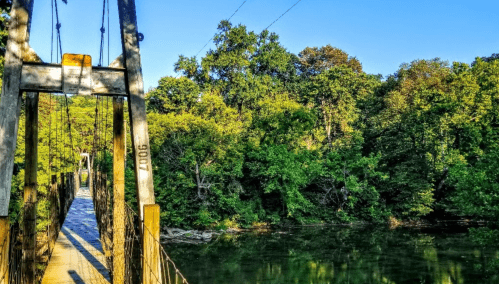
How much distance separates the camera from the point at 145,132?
276 centimetres

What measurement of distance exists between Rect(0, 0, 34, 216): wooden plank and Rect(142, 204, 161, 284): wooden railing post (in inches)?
35.2

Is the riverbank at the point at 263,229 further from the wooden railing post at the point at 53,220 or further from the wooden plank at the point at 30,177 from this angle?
the wooden plank at the point at 30,177

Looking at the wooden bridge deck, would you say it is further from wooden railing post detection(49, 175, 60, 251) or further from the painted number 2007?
the painted number 2007

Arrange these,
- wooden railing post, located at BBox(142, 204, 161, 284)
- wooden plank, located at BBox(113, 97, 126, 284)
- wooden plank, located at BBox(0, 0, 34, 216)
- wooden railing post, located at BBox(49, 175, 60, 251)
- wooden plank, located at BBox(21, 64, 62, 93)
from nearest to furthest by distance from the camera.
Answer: wooden railing post, located at BBox(142, 204, 161, 284) → wooden plank, located at BBox(0, 0, 34, 216) → wooden plank, located at BBox(21, 64, 62, 93) → wooden plank, located at BBox(113, 97, 126, 284) → wooden railing post, located at BBox(49, 175, 60, 251)

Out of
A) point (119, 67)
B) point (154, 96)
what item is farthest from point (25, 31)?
point (154, 96)

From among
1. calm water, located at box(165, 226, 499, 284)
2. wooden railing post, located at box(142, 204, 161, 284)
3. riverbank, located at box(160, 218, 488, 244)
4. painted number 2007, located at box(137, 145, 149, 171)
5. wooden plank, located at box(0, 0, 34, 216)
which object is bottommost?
calm water, located at box(165, 226, 499, 284)

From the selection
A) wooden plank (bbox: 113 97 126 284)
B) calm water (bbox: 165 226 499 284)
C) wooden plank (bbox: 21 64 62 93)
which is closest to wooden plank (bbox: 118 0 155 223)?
wooden plank (bbox: 21 64 62 93)

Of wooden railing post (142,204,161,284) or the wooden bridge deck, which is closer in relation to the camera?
wooden railing post (142,204,161,284)

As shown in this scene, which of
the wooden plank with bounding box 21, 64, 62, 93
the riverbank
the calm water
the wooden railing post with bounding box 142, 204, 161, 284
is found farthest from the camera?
the riverbank

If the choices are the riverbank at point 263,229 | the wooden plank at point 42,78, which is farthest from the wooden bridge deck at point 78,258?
the riverbank at point 263,229

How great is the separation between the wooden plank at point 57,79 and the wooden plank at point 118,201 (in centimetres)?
112

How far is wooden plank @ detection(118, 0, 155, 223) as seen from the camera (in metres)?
2.73

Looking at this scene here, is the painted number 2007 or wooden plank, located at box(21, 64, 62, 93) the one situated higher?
wooden plank, located at box(21, 64, 62, 93)

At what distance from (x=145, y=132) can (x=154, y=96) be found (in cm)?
2033
